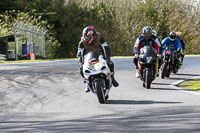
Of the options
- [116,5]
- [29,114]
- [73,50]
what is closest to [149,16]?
[116,5]

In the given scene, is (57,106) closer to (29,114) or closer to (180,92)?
(29,114)

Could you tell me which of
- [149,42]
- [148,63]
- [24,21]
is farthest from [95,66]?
[24,21]

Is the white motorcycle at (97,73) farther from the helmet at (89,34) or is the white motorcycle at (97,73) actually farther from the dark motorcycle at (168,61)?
the dark motorcycle at (168,61)

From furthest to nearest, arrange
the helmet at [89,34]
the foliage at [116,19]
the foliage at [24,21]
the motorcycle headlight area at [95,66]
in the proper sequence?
the foliage at [116,19] < the foliage at [24,21] < the helmet at [89,34] < the motorcycle headlight area at [95,66]

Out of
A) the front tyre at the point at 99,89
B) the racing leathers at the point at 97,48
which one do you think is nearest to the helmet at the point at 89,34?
the racing leathers at the point at 97,48

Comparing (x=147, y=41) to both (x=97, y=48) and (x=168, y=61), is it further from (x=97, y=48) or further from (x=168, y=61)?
(x=168, y=61)

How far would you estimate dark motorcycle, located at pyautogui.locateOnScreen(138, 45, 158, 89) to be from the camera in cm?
1191

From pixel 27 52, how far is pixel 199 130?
2703 cm

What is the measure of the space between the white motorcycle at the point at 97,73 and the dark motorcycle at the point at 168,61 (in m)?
7.23

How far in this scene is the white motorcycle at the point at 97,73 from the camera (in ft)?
28.7

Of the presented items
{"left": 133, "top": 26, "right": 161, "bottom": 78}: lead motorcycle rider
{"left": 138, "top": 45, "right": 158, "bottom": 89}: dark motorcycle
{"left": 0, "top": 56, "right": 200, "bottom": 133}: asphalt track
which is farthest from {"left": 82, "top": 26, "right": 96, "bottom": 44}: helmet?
{"left": 133, "top": 26, "right": 161, "bottom": 78}: lead motorcycle rider

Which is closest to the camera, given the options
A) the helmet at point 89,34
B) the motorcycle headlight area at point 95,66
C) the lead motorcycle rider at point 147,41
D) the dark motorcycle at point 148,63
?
the motorcycle headlight area at point 95,66

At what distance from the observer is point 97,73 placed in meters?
8.83

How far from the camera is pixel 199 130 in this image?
587cm
